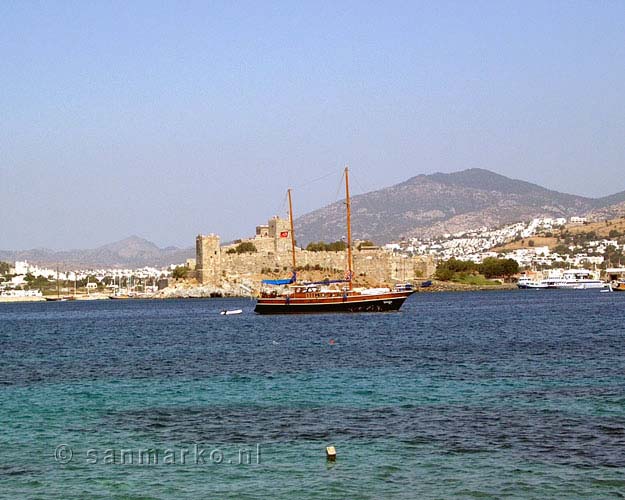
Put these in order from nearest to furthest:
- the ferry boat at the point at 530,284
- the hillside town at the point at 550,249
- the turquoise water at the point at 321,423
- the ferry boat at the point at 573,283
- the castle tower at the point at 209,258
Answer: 1. the turquoise water at the point at 321,423
2. the castle tower at the point at 209,258
3. the ferry boat at the point at 530,284
4. the ferry boat at the point at 573,283
5. the hillside town at the point at 550,249

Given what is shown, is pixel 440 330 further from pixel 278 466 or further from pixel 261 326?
pixel 278 466

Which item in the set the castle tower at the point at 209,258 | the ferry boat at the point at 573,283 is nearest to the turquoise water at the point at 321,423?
the castle tower at the point at 209,258

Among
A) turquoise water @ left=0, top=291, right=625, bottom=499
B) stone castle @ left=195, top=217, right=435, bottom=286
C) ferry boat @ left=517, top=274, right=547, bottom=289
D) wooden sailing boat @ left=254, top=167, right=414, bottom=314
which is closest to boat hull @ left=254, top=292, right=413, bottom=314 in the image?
wooden sailing boat @ left=254, top=167, right=414, bottom=314

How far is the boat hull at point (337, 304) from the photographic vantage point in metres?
44.0

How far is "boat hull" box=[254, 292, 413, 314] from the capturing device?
44031 mm

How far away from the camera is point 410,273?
298 ft

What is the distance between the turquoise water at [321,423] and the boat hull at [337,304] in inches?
771

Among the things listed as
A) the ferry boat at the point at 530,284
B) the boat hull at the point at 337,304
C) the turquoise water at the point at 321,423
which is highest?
the ferry boat at the point at 530,284

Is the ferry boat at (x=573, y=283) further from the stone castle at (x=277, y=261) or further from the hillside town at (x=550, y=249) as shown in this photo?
the hillside town at (x=550, y=249)

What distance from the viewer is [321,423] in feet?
40.5

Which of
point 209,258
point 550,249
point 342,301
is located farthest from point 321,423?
point 550,249

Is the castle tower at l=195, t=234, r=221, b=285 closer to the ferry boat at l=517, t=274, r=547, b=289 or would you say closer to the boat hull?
the ferry boat at l=517, t=274, r=547, b=289

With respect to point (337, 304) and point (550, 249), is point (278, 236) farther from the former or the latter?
point (550, 249)

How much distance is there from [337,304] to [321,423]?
1252 inches
